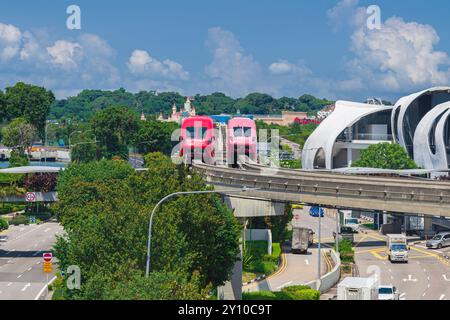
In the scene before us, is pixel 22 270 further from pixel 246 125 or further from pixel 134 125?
pixel 134 125

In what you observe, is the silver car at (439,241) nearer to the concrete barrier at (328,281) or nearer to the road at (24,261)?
the concrete barrier at (328,281)

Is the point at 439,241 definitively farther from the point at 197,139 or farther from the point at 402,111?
the point at 402,111

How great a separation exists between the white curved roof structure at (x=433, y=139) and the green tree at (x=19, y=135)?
7458cm

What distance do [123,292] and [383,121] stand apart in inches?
4879

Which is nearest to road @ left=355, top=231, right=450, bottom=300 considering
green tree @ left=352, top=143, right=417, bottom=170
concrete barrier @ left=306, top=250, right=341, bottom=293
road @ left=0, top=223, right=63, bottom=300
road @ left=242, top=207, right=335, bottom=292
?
concrete barrier @ left=306, top=250, right=341, bottom=293

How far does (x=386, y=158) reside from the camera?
12656 cm

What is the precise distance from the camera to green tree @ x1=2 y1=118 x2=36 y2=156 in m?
172

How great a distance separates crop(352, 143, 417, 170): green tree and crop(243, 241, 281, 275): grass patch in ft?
152

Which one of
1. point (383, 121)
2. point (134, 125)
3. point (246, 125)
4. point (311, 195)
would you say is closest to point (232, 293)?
point (311, 195)

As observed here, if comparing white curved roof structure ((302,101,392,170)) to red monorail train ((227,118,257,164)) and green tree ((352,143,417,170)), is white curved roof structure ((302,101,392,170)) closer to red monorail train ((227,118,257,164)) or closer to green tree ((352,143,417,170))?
green tree ((352,143,417,170))

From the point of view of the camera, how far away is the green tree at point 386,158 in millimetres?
125938

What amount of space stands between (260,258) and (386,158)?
178ft

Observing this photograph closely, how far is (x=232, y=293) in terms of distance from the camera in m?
54.8

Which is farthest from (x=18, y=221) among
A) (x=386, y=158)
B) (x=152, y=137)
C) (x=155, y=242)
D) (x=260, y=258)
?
(x=152, y=137)
